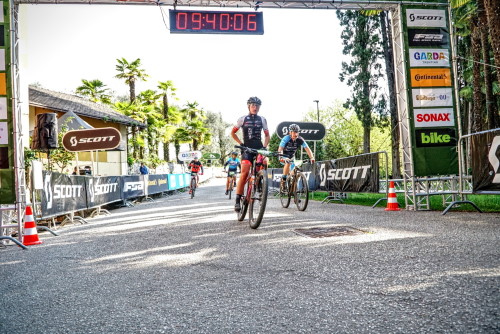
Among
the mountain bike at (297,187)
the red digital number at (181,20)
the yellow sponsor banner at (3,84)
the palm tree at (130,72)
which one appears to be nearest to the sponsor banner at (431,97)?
the mountain bike at (297,187)

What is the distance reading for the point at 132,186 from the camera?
1669 cm

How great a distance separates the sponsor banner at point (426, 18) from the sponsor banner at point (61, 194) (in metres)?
9.62

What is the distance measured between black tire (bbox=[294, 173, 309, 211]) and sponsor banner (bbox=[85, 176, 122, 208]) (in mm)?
6043

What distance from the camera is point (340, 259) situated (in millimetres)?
3906

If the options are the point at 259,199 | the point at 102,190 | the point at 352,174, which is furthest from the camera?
the point at 102,190

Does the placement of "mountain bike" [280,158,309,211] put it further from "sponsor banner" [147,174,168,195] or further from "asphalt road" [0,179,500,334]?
"sponsor banner" [147,174,168,195]

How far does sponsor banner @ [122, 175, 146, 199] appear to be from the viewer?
15508 mm

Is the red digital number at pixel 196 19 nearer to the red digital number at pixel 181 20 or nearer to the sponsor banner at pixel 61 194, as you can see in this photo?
the red digital number at pixel 181 20

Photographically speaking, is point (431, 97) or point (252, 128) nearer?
point (252, 128)

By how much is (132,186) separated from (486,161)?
1356 cm

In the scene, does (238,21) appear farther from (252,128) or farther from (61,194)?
(61,194)

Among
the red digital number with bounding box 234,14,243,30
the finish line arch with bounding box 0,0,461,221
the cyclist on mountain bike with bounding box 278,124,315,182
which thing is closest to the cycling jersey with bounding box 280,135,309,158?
the cyclist on mountain bike with bounding box 278,124,315,182

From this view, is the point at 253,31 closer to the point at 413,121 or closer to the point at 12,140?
the point at 413,121

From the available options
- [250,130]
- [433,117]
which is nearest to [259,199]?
[250,130]
